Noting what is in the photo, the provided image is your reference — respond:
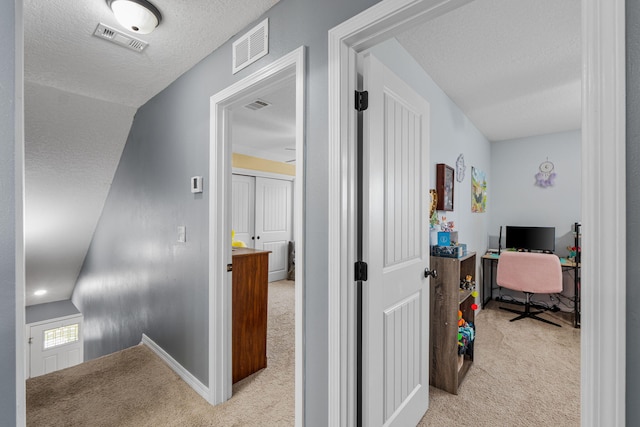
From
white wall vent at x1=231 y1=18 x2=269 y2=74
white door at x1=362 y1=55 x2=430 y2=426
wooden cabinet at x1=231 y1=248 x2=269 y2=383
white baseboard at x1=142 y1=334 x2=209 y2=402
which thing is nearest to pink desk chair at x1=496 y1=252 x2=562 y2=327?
white door at x1=362 y1=55 x2=430 y2=426

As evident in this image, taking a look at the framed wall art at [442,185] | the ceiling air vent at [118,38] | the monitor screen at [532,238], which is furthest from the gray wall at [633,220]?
the monitor screen at [532,238]

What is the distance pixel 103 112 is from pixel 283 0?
2305mm

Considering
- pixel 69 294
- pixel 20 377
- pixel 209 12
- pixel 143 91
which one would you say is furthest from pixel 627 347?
pixel 69 294

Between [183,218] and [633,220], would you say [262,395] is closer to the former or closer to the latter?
[183,218]

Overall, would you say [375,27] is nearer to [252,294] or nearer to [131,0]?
[131,0]

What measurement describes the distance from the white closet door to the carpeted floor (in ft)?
9.02

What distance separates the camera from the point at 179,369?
2316 millimetres

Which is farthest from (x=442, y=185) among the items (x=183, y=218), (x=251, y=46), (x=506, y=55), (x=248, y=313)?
(x=183, y=218)

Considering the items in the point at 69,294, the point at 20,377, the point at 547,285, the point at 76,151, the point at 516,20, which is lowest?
the point at 69,294

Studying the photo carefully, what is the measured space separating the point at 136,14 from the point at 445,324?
106 inches

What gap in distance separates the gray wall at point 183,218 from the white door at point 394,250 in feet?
0.67

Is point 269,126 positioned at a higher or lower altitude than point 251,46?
higher

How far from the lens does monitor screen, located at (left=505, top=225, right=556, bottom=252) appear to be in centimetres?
405

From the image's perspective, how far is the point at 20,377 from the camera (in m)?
0.63
